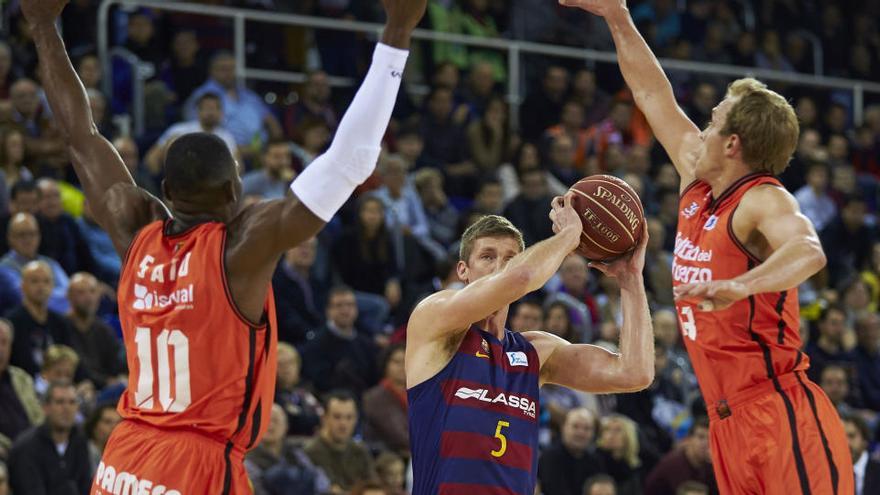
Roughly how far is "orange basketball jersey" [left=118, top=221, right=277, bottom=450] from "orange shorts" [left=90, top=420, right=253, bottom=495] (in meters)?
0.05

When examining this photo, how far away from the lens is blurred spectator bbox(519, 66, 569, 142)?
18.2m

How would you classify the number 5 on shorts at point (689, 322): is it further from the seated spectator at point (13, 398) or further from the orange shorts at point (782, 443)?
the seated spectator at point (13, 398)

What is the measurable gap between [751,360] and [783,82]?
1507 centimetres

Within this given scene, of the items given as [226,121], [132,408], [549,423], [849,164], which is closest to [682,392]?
[549,423]

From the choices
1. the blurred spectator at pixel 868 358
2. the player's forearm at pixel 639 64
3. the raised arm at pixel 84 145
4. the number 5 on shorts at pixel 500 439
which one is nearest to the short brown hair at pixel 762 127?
the player's forearm at pixel 639 64

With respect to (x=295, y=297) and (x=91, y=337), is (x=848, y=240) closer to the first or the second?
(x=295, y=297)

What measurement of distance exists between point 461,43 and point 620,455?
278 inches

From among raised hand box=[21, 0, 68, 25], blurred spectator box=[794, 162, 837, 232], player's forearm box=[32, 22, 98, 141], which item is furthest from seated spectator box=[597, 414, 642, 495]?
raised hand box=[21, 0, 68, 25]

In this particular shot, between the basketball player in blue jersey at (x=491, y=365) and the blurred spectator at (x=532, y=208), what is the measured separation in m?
9.08

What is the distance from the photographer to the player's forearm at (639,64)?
290 inches

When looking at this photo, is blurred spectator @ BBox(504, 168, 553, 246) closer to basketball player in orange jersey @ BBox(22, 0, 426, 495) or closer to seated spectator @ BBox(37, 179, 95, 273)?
seated spectator @ BBox(37, 179, 95, 273)

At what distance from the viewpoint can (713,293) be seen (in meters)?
5.37

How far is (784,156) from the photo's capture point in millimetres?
6777

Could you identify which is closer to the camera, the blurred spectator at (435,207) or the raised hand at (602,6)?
the raised hand at (602,6)
